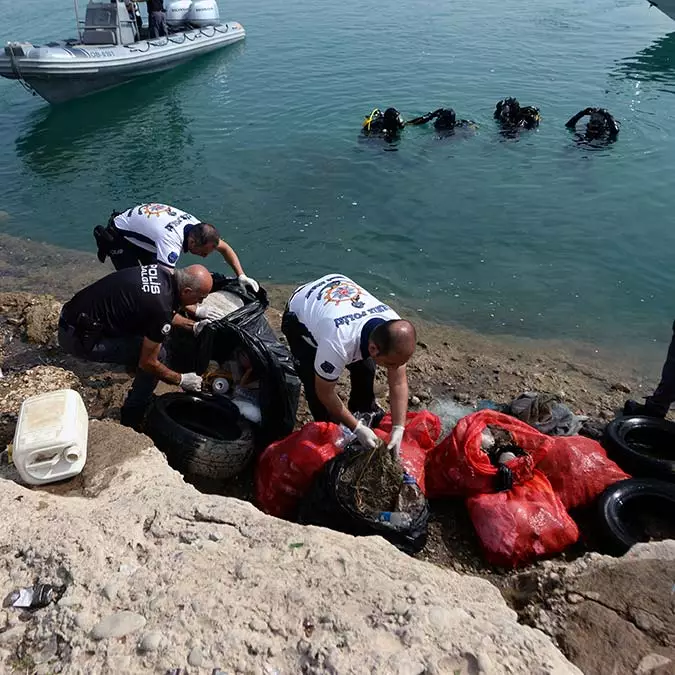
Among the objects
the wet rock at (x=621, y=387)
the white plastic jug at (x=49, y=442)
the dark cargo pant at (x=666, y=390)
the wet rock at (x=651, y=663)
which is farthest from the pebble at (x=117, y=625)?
the wet rock at (x=621, y=387)

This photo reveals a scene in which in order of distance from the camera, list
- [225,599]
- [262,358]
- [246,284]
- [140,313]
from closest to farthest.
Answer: [225,599], [262,358], [140,313], [246,284]

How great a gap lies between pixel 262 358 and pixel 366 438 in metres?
1.08

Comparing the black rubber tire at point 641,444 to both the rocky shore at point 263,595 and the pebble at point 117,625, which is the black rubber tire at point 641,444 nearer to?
the rocky shore at point 263,595

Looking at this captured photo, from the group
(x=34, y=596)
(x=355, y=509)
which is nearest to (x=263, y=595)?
(x=34, y=596)

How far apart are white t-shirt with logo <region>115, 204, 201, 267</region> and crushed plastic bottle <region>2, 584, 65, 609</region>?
3237 millimetres

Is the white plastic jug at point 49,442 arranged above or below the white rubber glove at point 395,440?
above

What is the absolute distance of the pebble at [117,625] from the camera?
7.32 feet

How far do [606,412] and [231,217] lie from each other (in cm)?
646

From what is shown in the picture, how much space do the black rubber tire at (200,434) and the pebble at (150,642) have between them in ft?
5.50

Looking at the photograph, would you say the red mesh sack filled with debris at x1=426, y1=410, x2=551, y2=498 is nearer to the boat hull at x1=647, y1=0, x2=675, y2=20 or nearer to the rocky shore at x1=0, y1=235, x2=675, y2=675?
the rocky shore at x1=0, y1=235, x2=675, y2=675

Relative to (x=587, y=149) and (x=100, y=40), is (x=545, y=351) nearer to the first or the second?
(x=587, y=149)

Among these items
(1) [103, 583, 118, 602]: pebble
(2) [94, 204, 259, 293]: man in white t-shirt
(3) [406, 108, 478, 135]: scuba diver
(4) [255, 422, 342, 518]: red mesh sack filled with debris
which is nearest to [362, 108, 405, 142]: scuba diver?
(3) [406, 108, 478, 135]: scuba diver

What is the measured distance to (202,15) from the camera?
811 inches

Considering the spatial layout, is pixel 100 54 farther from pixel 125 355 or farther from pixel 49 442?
pixel 49 442
